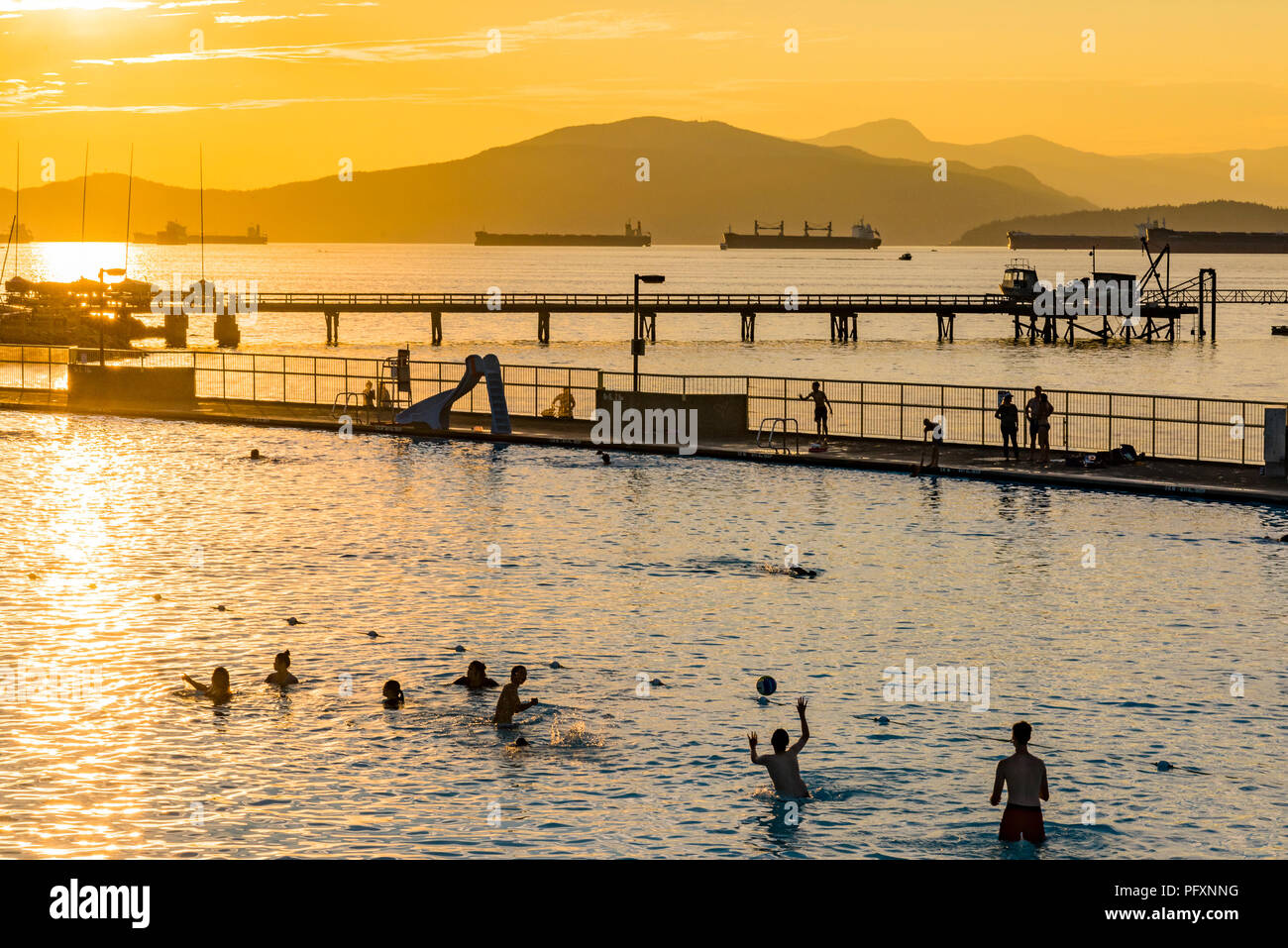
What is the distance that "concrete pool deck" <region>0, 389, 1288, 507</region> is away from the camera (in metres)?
42.7

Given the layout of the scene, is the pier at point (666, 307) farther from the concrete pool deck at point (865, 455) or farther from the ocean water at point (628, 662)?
the ocean water at point (628, 662)

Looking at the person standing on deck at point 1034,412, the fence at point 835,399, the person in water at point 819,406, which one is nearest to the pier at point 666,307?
the fence at point 835,399

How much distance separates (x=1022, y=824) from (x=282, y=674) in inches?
502

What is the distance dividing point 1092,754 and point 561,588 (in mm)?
14679

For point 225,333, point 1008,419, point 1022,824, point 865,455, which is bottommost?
point 1022,824

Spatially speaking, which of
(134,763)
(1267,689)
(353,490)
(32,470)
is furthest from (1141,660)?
(32,470)

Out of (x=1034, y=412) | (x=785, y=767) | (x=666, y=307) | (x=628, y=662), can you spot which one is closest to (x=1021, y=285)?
(x=666, y=307)

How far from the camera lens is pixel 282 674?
24266mm

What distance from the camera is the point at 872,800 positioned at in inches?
758

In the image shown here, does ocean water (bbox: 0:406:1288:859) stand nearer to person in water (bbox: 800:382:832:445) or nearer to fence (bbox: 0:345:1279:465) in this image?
person in water (bbox: 800:382:832:445)

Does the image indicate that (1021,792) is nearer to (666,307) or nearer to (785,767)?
(785,767)

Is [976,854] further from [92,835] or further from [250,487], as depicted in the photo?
[250,487]

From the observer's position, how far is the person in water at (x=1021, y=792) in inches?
658

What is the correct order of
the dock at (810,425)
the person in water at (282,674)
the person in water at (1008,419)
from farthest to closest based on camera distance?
the person in water at (1008,419), the dock at (810,425), the person in water at (282,674)
